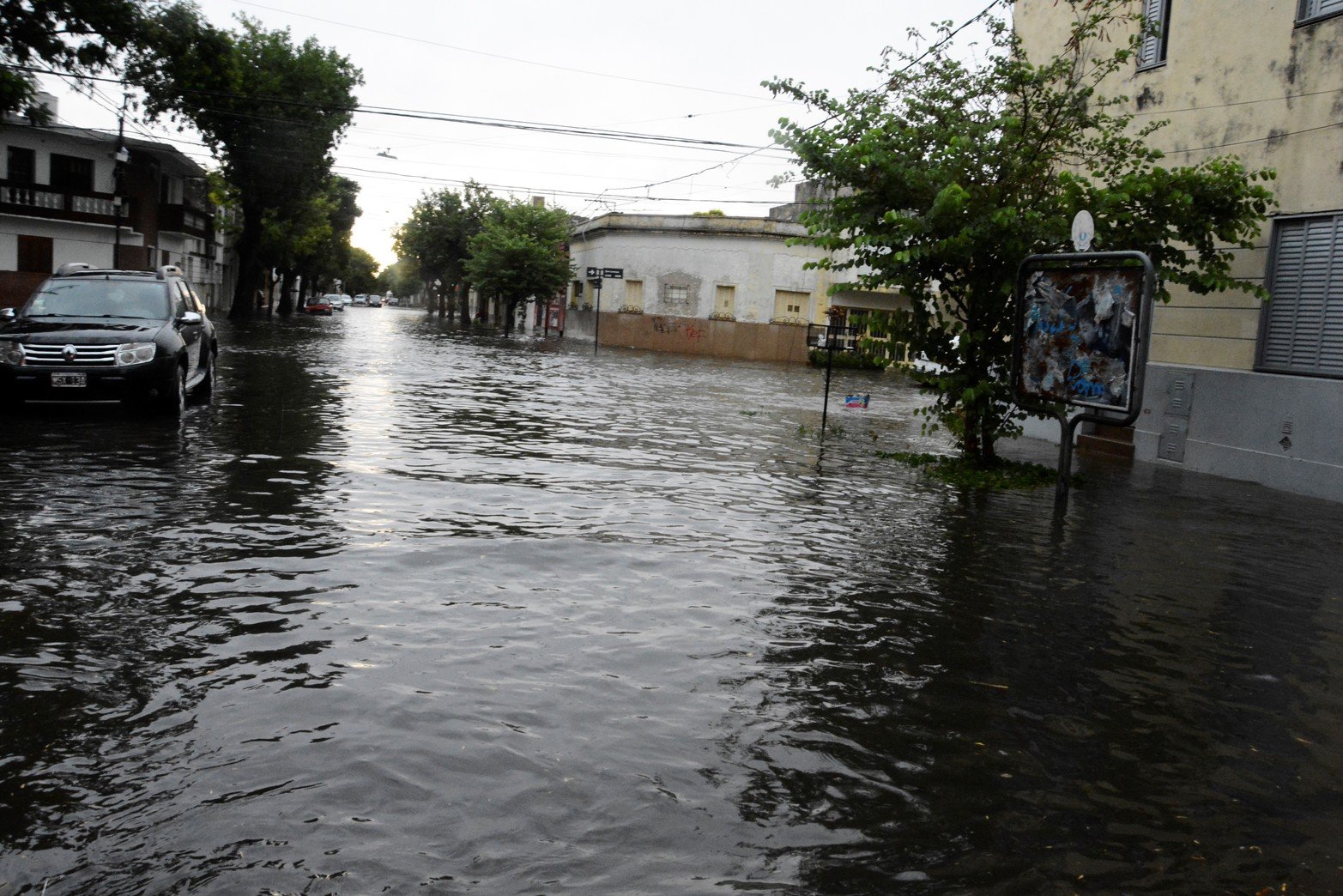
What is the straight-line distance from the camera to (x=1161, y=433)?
15.8m

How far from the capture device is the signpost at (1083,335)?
1004 centimetres

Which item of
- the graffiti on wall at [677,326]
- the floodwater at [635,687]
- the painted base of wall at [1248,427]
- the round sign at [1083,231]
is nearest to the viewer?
the floodwater at [635,687]

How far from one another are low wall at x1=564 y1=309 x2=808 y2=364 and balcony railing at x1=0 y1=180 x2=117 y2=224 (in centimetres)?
2294

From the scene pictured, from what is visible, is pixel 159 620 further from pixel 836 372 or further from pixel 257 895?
pixel 836 372

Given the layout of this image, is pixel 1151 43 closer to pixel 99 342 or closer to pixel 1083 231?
pixel 1083 231

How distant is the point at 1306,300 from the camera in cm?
1338

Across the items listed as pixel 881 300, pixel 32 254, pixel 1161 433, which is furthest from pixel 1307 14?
pixel 32 254

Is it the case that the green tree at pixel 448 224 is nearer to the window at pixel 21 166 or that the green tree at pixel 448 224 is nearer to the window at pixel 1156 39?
the window at pixel 21 166

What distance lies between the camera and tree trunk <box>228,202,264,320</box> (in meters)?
55.3

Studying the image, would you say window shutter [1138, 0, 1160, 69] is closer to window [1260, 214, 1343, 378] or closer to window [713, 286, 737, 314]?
window [1260, 214, 1343, 378]

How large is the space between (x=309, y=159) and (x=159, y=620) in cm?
4854

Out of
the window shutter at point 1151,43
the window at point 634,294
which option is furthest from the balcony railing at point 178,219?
the window shutter at point 1151,43

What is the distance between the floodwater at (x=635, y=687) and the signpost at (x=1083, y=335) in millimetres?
1127

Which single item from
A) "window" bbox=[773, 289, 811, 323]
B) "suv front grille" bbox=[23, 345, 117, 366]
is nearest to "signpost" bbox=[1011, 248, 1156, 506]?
"suv front grille" bbox=[23, 345, 117, 366]
